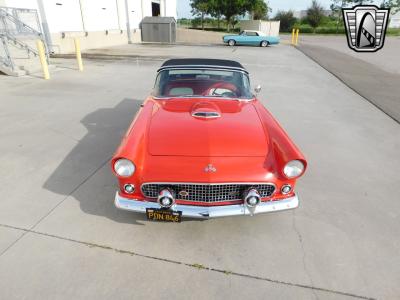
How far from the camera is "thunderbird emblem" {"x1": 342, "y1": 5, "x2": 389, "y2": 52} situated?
1477 cm

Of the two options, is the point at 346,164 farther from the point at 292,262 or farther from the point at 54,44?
the point at 54,44

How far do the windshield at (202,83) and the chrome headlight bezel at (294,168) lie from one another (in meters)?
1.54

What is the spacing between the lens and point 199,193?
255 centimetres

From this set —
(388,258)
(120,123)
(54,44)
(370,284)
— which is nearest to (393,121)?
(388,258)

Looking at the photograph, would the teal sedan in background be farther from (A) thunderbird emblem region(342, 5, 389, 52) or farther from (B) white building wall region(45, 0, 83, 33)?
(B) white building wall region(45, 0, 83, 33)

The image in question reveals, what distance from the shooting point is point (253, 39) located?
23781mm

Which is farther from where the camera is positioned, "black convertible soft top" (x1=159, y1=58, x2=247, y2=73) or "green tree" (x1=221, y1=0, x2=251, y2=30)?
"green tree" (x1=221, y1=0, x2=251, y2=30)

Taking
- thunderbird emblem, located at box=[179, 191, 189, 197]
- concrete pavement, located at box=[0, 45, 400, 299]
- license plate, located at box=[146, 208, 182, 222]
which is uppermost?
thunderbird emblem, located at box=[179, 191, 189, 197]

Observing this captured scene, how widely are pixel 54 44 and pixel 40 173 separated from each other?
15.1 metres

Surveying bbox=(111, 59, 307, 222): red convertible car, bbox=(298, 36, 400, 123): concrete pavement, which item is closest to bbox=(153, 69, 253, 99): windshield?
bbox=(111, 59, 307, 222): red convertible car

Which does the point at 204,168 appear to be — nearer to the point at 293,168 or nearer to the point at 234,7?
the point at 293,168

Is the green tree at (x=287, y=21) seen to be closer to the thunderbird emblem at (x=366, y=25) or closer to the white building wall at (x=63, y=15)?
the thunderbird emblem at (x=366, y=25)

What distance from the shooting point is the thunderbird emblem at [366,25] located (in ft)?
48.5

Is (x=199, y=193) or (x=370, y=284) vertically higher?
(x=199, y=193)
